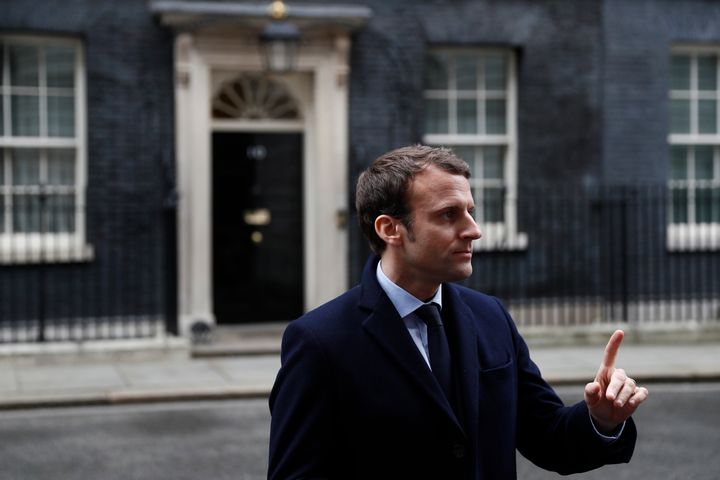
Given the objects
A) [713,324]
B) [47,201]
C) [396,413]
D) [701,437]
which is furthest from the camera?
[713,324]

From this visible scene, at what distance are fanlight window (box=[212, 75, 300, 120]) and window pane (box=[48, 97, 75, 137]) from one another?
1.63 m

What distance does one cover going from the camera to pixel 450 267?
269cm

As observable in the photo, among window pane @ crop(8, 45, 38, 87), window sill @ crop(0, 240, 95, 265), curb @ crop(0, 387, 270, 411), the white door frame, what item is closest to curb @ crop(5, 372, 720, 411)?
curb @ crop(0, 387, 270, 411)

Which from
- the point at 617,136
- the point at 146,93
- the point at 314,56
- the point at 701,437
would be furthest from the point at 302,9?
the point at 701,437

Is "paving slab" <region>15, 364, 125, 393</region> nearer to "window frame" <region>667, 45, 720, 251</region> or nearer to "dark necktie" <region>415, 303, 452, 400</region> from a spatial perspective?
"window frame" <region>667, 45, 720, 251</region>

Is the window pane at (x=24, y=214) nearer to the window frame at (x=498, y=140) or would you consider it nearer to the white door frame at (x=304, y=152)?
the white door frame at (x=304, y=152)

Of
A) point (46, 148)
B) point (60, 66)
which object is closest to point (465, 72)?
point (60, 66)

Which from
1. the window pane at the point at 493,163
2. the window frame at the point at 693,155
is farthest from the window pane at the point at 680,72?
the window pane at the point at 493,163

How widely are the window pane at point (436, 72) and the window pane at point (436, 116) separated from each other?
185mm

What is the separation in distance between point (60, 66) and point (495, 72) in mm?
5279

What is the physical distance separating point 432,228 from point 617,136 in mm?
11994

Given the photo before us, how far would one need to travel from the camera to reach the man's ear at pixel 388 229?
2725 mm

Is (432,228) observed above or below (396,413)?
above

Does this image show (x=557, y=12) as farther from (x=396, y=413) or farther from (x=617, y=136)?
(x=396, y=413)
